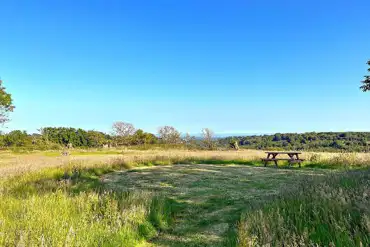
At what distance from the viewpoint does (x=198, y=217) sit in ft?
19.2

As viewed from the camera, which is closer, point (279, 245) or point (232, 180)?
point (279, 245)

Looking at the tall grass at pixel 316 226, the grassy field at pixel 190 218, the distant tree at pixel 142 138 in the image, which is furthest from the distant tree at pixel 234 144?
the tall grass at pixel 316 226

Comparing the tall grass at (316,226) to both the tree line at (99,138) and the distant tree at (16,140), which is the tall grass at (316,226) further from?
the distant tree at (16,140)

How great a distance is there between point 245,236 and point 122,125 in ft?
210

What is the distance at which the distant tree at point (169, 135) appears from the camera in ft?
176

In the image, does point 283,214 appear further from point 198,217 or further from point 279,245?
point 198,217

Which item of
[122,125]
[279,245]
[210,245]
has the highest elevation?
[122,125]

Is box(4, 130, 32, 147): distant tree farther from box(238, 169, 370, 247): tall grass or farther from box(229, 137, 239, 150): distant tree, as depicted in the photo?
box(238, 169, 370, 247): tall grass

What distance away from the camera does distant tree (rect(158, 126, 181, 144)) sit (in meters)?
53.6

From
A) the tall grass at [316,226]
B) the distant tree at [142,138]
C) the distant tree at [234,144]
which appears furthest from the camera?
the distant tree at [142,138]

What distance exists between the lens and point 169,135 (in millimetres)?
55781

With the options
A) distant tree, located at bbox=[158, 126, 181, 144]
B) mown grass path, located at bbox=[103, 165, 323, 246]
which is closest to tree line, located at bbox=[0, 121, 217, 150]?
distant tree, located at bbox=[158, 126, 181, 144]


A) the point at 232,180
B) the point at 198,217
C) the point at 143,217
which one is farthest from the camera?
the point at 232,180

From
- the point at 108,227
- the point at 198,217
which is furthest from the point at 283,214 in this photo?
the point at 108,227
